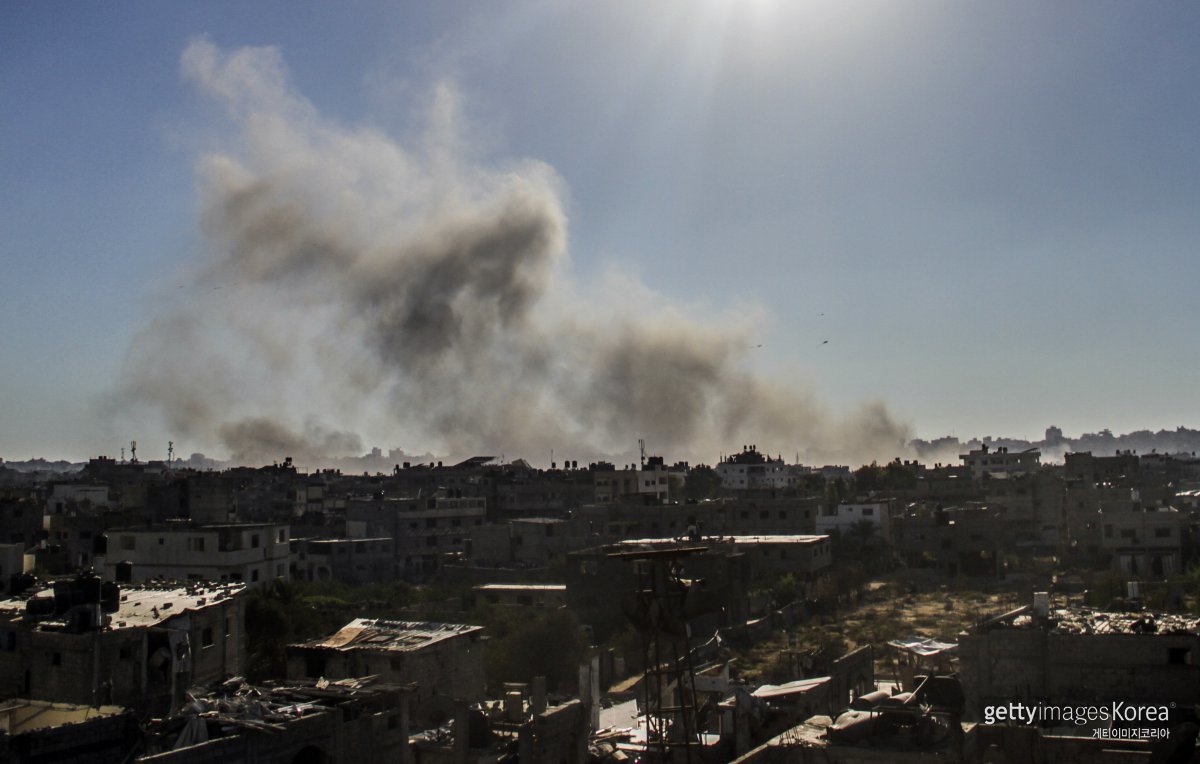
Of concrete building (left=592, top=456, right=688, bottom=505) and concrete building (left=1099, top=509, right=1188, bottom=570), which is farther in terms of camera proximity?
concrete building (left=592, top=456, right=688, bottom=505)

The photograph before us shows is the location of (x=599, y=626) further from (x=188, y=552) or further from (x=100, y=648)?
(x=100, y=648)

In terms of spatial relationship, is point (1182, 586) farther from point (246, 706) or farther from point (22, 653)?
point (22, 653)

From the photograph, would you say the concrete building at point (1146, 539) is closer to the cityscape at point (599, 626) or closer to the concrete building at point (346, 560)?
the cityscape at point (599, 626)

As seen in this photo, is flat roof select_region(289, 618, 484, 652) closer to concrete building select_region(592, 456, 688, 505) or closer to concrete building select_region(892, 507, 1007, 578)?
concrete building select_region(892, 507, 1007, 578)

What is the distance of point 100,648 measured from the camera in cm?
2106

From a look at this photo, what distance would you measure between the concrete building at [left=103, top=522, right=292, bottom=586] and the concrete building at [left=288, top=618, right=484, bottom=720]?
12510 mm

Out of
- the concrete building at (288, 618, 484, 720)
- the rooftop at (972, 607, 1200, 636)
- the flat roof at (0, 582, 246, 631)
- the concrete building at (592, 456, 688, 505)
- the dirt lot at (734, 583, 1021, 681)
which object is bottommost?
the dirt lot at (734, 583, 1021, 681)

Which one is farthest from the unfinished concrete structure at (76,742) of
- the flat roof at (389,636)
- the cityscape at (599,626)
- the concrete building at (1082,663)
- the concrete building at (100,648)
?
the concrete building at (1082,663)

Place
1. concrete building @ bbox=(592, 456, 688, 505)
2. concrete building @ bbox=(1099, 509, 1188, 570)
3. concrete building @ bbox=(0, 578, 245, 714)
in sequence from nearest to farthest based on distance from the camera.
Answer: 1. concrete building @ bbox=(0, 578, 245, 714)
2. concrete building @ bbox=(1099, 509, 1188, 570)
3. concrete building @ bbox=(592, 456, 688, 505)

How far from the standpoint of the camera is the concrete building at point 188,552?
120 feet

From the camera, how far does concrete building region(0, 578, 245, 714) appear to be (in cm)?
2092

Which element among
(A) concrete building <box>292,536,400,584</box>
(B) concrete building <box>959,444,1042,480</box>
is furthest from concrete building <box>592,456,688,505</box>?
(B) concrete building <box>959,444,1042,480</box>

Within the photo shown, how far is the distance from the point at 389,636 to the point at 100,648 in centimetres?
634

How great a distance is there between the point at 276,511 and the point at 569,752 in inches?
2134
